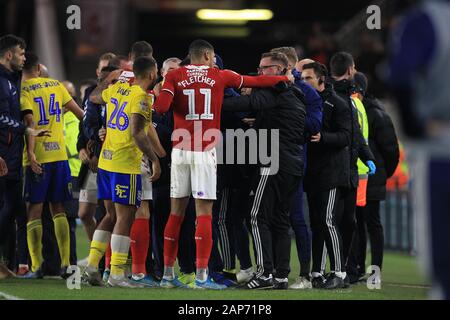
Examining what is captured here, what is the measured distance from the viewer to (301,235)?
10172 mm

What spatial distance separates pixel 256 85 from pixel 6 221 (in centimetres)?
268

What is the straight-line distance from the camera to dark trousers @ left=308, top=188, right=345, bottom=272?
9930 mm

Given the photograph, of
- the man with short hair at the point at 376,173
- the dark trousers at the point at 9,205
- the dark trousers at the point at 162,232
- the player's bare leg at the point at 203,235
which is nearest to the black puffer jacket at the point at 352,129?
the man with short hair at the point at 376,173

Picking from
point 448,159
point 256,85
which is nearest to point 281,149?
point 256,85

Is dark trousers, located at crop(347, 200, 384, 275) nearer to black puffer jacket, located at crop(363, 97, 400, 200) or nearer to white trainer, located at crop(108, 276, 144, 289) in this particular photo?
black puffer jacket, located at crop(363, 97, 400, 200)

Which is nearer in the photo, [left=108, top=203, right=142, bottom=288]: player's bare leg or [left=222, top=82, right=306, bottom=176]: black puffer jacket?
[left=108, top=203, right=142, bottom=288]: player's bare leg

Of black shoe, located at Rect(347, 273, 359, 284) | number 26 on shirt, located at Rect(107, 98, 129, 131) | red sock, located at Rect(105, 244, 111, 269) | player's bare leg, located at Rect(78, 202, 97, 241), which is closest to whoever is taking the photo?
number 26 on shirt, located at Rect(107, 98, 129, 131)

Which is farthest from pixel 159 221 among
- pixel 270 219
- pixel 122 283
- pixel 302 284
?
pixel 302 284

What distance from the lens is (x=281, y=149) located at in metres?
9.64

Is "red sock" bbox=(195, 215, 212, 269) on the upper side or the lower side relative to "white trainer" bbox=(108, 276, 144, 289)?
upper

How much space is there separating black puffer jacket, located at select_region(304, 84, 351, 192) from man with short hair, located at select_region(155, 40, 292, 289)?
3.27 feet

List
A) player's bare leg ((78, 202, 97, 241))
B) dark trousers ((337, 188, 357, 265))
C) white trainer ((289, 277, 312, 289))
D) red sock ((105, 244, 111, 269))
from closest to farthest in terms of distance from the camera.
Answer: white trainer ((289, 277, 312, 289)) → red sock ((105, 244, 111, 269)) → dark trousers ((337, 188, 357, 265)) → player's bare leg ((78, 202, 97, 241))

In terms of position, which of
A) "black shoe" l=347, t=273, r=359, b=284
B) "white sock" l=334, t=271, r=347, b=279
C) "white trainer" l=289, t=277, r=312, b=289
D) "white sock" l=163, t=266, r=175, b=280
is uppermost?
"white sock" l=163, t=266, r=175, b=280

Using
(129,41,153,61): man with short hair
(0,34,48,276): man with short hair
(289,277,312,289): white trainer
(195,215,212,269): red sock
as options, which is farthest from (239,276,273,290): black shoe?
(0,34,48,276): man with short hair
